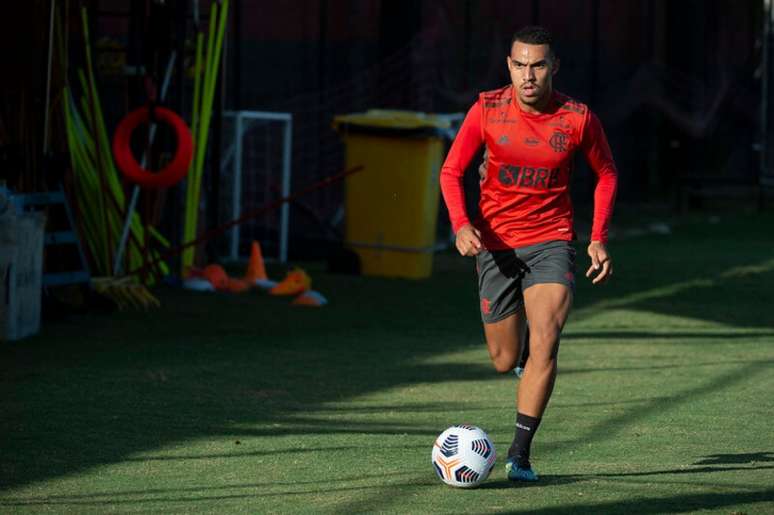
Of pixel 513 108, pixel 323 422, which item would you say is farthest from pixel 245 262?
pixel 513 108

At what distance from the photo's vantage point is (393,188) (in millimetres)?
14836

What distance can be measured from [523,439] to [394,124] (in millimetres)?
8643

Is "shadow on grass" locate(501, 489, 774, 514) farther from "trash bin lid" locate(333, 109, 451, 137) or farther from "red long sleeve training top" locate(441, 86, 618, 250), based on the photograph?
"trash bin lid" locate(333, 109, 451, 137)

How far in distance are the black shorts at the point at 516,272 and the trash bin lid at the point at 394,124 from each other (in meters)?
7.96

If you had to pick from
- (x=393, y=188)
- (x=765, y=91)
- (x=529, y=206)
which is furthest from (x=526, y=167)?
(x=765, y=91)

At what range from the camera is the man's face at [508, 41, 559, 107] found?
250 inches

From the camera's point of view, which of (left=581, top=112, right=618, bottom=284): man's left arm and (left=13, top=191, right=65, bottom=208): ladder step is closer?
(left=581, top=112, right=618, bottom=284): man's left arm

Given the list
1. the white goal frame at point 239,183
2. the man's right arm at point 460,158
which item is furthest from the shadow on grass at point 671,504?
the white goal frame at point 239,183

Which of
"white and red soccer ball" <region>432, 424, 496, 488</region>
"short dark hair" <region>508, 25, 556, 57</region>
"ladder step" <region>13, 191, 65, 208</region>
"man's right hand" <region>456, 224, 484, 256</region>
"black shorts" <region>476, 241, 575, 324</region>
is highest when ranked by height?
"short dark hair" <region>508, 25, 556, 57</region>

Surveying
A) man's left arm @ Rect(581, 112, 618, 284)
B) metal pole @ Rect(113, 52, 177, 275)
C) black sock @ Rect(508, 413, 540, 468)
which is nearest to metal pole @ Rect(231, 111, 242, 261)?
metal pole @ Rect(113, 52, 177, 275)

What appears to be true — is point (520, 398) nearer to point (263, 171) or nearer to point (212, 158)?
point (212, 158)

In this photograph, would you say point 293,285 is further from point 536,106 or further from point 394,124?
point 536,106

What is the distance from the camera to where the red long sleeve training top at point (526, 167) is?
646cm

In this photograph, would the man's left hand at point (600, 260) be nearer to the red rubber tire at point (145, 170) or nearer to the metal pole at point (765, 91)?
the red rubber tire at point (145, 170)
